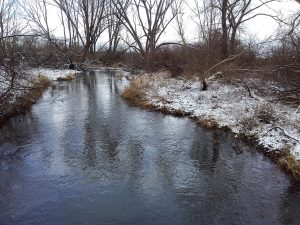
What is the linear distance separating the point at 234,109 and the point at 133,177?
20.4 ft

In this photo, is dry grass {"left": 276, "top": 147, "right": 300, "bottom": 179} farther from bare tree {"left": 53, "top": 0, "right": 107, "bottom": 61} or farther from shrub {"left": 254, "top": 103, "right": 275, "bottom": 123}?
bare tree {"left": 53, "top": 0, "right": 107, "bottom": 61}

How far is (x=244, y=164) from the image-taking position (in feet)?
28.7

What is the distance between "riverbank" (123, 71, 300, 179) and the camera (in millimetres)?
9305

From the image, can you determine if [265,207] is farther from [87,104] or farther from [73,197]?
[87,104]

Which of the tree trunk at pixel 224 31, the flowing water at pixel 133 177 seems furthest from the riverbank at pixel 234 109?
the tree trunk at pixel 224 31

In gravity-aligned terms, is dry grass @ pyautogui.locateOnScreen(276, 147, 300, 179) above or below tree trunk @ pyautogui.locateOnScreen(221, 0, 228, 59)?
below

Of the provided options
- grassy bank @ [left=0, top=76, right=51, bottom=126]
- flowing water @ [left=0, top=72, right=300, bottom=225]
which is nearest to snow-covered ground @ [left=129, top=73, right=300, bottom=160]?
flowing water @ [left=0, top=72, right=300, bottom=225]

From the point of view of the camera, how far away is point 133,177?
796 centimetres

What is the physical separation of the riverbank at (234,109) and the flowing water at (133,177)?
0.48 meters

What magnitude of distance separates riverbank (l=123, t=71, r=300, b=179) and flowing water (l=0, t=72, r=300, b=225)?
0.48m

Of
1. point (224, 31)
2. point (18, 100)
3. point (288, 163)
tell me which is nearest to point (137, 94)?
point (18, 100)

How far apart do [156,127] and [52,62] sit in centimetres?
2392

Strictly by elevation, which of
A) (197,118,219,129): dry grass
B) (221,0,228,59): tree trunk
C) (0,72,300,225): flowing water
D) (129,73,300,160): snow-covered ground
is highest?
(221,0,228,59): tree trunk

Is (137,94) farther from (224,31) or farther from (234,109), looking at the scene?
(224,31)
